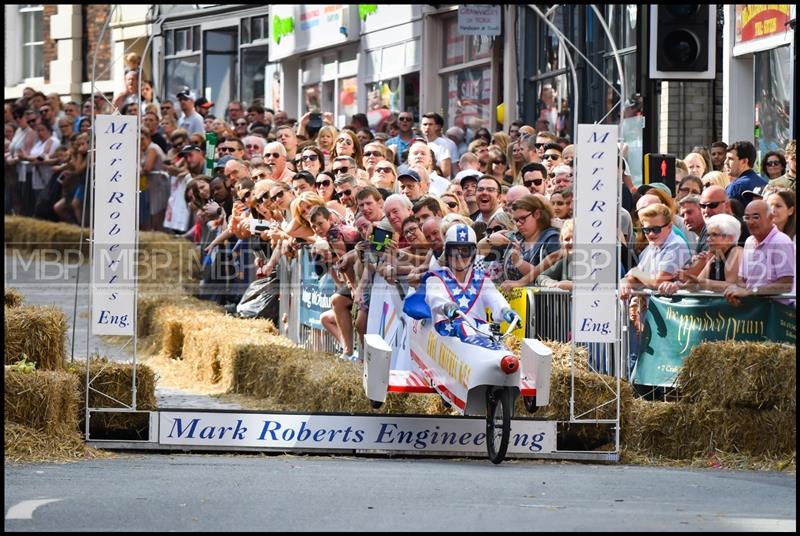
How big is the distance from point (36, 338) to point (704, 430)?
539cm

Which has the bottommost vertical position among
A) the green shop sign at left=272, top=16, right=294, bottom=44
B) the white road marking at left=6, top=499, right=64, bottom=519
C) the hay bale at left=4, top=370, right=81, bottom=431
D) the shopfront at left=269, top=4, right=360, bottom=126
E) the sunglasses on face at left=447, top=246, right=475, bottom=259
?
the white road marking at left=6, top=499, right=64, bottom=519

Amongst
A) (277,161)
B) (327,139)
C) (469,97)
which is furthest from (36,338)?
(469,97)

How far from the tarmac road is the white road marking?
0.01m

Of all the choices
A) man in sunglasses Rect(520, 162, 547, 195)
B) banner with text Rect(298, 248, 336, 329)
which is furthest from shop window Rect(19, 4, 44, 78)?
man in sunglasses Rect(520, 162, 547, 195)

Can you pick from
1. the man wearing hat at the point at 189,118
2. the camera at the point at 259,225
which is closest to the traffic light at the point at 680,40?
the camera at the point at 259,225

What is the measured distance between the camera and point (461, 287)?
1397 cm

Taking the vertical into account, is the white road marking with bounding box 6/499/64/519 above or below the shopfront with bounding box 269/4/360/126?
below

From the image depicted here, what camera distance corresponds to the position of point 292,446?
45.7ft

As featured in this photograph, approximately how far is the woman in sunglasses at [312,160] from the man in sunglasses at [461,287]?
6240mm

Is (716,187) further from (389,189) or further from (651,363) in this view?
(389,189)

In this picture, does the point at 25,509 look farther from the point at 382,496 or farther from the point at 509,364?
the point at 509,364

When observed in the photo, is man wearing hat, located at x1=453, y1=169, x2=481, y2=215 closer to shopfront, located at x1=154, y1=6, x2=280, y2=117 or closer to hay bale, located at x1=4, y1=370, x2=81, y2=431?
hay bale, located at x1=4, y1=370, x2=81, y2=431

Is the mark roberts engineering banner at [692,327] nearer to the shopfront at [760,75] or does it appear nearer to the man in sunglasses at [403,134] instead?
the shopfront at [760,75]

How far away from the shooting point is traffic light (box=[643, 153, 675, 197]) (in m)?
17.2
